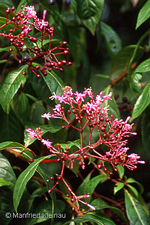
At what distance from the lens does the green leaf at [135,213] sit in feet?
3.22

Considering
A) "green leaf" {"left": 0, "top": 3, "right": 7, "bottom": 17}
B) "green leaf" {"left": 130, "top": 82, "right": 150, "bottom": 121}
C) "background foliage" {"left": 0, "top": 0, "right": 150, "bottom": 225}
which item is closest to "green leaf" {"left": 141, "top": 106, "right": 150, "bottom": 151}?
"background foliage" {"left": 0, "top": 0, "right": 150, "bottom": 225}

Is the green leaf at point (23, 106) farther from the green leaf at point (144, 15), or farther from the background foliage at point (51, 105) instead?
the green leaf at point (144, 15)

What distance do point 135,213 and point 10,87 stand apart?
21.4 inches

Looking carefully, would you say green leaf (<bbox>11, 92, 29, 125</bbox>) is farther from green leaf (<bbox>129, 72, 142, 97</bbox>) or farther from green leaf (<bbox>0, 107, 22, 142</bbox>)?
green leaf (<bbox>129, 72, 142, 97</bbox>)

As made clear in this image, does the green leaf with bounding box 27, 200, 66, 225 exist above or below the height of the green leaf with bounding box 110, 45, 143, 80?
below

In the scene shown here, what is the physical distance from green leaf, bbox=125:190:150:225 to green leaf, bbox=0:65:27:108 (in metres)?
0.50

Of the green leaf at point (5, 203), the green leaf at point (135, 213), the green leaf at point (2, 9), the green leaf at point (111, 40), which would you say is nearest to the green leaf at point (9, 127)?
the green leaf at point (5, 203)

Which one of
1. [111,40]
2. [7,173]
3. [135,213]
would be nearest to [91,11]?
[111,40]

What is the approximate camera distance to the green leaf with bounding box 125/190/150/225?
980 mm

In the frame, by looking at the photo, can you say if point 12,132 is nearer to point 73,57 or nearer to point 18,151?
point 18,151

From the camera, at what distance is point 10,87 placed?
87cm

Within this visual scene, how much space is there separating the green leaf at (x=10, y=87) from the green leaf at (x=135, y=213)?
0.50 m

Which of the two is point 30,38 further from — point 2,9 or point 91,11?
point 91,11

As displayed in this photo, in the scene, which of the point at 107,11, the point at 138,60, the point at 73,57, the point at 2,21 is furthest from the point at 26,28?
the point at 107,11
